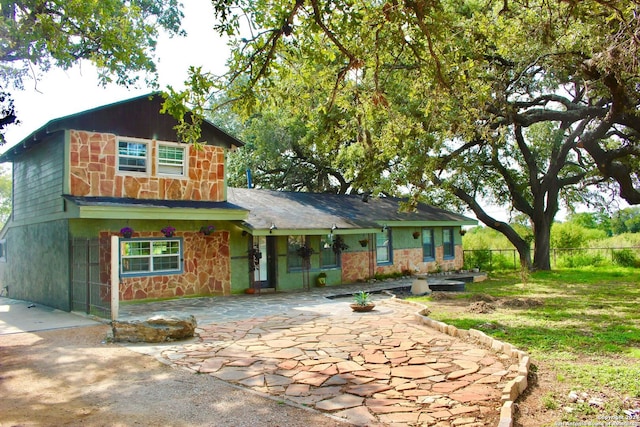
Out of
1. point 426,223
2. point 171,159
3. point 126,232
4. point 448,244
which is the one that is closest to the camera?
point 126,232

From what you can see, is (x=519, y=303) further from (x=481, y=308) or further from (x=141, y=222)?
(x=141, y=222)

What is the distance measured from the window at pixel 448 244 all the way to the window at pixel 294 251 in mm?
9089

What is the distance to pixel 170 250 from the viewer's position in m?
14.7

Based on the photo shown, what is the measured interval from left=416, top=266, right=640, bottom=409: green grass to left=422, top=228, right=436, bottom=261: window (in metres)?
5.01

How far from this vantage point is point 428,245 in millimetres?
23422

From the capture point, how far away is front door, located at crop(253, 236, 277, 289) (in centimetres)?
1692

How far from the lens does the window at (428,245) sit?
23.2 metres

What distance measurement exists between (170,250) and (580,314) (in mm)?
10891

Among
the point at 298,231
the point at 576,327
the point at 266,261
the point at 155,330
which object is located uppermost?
Answer: the point at 298,231

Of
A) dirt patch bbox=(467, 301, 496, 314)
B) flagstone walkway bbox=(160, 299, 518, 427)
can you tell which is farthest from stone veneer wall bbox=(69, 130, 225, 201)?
dirt patch bbox=(467, 301, 496, 314)

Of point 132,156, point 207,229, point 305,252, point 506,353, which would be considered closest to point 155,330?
point 506,353

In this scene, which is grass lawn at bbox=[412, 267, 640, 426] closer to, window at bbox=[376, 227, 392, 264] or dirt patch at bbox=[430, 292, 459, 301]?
dirt patch at bbox=[430, 292, 459, 301]

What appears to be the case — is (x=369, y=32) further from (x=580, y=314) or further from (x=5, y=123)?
(x=580, y=314)

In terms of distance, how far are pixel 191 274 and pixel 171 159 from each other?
137 inches
